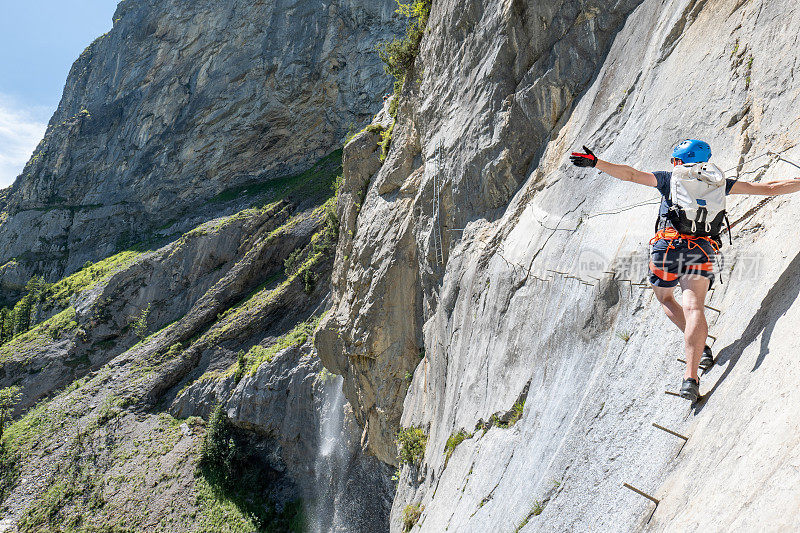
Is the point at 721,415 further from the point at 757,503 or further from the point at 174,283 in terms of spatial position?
the point at 174,283

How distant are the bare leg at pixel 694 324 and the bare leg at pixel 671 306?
0.20 meters

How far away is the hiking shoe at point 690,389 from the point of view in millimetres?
3010

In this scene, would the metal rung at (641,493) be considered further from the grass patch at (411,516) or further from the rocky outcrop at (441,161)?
the rocky outcrop at (441,161)

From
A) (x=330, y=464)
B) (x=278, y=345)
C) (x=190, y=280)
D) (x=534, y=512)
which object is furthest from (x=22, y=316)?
(x=534, y=512)

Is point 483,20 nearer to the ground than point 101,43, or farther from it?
nearer to the ground

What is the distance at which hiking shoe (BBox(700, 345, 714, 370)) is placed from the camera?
10.5 ft

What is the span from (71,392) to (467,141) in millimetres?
34767

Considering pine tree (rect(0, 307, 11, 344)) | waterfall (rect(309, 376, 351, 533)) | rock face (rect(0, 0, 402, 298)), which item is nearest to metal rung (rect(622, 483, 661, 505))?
waterfall (rect(309, 376, 351, 533))

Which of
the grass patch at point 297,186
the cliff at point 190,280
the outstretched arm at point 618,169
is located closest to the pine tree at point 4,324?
the cliff at point 190,280

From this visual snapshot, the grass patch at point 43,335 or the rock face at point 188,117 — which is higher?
the rock face at point 188,117

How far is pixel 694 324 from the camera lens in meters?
3.07

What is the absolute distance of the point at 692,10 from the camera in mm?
5820

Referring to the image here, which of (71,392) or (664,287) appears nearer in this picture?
(664,287)

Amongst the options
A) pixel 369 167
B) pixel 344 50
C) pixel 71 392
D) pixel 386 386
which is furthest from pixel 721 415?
pixel 344 50
